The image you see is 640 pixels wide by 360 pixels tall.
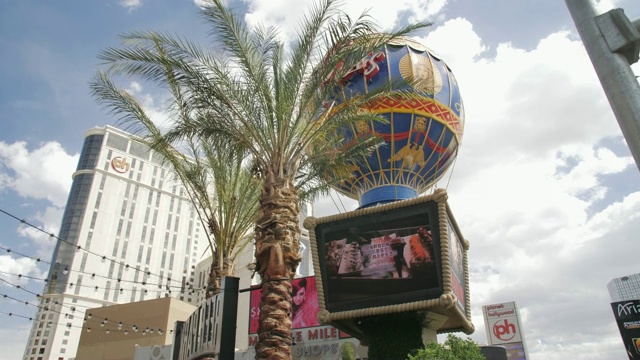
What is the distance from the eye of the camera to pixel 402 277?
12883 mm

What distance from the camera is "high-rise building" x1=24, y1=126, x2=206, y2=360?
8038 centimetres

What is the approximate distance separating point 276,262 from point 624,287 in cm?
11038

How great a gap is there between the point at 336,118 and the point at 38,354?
289 ft

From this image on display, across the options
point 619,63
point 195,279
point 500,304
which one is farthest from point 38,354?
point 619,63

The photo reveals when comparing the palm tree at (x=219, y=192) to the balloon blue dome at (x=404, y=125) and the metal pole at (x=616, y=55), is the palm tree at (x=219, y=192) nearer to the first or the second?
the balloon blue dome at (x=404, y=125)

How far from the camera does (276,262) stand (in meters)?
9.45

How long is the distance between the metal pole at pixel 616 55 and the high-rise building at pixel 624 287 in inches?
4232

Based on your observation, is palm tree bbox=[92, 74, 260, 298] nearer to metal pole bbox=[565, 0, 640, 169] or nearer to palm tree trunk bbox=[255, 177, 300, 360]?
palm tree trunk bbox=[255, 177, 300, 360]

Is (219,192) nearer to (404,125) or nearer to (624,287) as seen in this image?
(404,125)

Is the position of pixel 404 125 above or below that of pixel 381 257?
above

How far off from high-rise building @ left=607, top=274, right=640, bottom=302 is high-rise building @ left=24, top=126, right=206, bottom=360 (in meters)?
84.1

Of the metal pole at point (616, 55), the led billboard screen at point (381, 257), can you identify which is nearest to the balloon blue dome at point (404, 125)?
the led billboard screen at point (381, 257)

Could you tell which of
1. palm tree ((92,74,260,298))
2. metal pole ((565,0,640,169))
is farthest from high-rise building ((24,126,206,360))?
metal pole ((565,0,640,169))

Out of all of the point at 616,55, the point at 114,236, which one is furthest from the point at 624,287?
the point at 616,55
